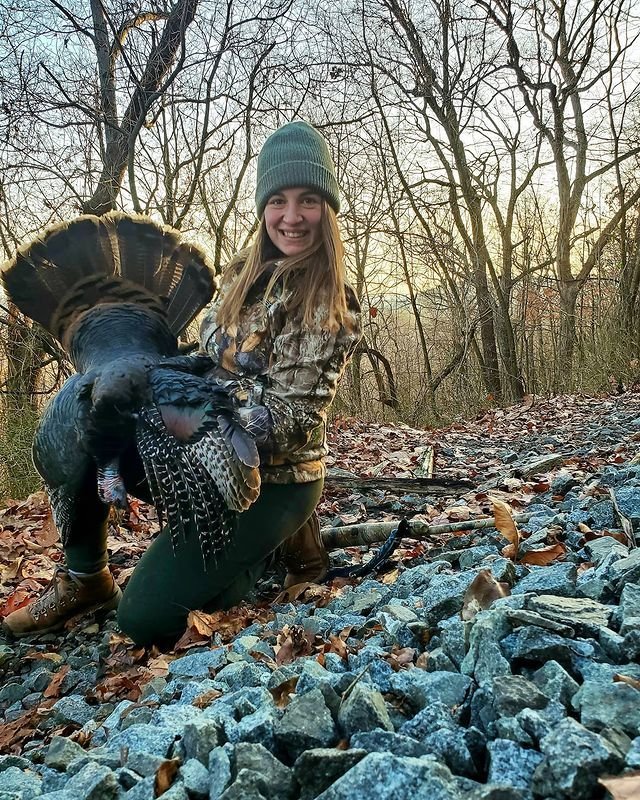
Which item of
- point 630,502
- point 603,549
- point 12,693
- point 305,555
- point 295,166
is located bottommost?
point 12,693

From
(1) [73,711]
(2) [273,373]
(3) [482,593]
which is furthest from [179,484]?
(3) [482,593]

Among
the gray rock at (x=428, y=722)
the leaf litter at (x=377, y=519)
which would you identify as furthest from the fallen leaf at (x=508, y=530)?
the gray rock at (x=428, y=722)

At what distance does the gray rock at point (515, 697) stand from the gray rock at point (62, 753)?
100cm

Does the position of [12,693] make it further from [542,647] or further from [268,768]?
[542,647]

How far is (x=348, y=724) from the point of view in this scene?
1344 mm

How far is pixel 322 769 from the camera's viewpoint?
1.17 m

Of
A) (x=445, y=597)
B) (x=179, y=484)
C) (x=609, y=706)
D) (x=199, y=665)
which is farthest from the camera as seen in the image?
(x=179, y=484)

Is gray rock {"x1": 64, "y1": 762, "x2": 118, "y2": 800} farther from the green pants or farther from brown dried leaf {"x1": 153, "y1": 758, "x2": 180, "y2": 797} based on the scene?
the green pants

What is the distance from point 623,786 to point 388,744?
433mm

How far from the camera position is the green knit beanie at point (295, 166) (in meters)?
2.92

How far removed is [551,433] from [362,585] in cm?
511

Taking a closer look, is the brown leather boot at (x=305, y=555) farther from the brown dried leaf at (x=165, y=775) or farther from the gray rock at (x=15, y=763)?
the brown dried leaf at (x=165, y=775)

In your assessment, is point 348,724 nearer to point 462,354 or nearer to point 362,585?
point 362,585

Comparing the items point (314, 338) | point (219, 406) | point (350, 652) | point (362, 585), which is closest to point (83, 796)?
point (350, 652)
